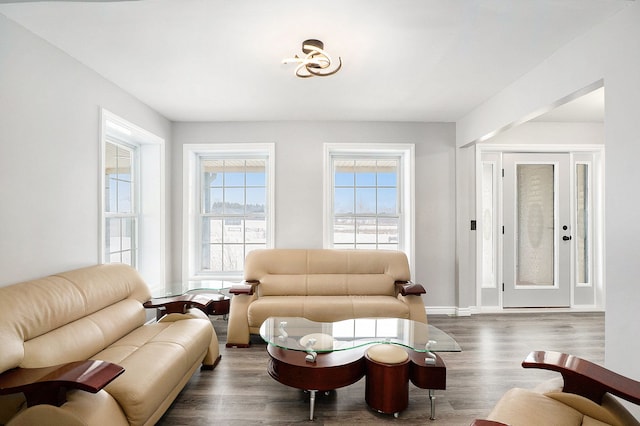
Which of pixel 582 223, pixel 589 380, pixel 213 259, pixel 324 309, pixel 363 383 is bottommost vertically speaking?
pixel 363 383

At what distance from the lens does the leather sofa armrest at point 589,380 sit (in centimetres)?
134

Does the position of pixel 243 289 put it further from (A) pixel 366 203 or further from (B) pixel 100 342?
(A) pixel 366 203

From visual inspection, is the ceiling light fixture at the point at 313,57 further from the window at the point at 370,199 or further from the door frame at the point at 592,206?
the door frame at the point at 592,206

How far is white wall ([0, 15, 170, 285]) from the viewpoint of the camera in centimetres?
197

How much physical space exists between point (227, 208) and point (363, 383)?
2.92m

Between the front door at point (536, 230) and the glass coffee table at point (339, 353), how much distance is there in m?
2.68

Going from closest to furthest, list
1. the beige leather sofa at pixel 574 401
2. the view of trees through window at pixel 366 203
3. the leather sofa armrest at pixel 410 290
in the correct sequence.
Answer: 1. the beige leather sofa at pixel 574 401
2. the leather sofa armrest at pixel 410 290
3. the view of trees through window at pixel 366 203

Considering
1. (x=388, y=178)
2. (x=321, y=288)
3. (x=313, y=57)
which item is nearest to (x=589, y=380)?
(x=313, y=57)

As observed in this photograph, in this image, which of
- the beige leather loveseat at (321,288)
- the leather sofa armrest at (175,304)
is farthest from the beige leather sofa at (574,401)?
the leather sofa armrest at (175,304)

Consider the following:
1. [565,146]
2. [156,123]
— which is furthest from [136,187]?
[565,146]

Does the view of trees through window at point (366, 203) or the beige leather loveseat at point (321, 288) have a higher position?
the view of trees through window at point (366, 203)

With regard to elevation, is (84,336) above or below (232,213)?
below

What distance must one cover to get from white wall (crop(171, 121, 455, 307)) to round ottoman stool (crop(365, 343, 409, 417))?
85.1 inches

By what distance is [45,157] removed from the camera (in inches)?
88.1
